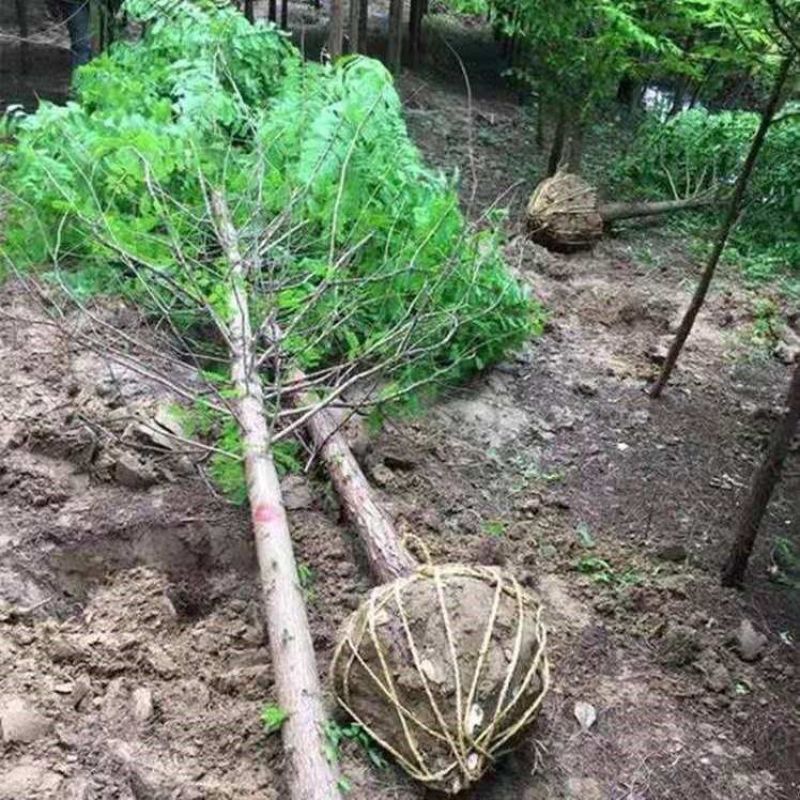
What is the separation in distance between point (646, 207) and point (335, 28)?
11.9ft

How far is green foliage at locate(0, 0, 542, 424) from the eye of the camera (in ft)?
15.8

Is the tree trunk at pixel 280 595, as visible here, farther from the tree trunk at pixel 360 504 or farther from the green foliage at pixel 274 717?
the tree trunk at pixel 360 504

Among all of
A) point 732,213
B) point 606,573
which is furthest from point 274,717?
point 732,213

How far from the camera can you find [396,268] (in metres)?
5.02

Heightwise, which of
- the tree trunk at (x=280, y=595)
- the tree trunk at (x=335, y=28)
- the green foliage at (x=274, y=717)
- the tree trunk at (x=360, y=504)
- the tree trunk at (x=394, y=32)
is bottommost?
the tree trunk at (x=360, y=504)

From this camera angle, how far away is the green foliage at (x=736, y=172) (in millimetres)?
9078

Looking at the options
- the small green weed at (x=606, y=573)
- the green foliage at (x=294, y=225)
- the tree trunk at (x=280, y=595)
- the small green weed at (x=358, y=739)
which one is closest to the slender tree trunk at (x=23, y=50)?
the green foliage at (x=294, y=225)

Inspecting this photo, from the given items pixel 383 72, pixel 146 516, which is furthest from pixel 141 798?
pixel 383 72

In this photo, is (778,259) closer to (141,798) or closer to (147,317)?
(147,317)

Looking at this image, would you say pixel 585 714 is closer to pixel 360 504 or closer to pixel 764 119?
pixel 360 504

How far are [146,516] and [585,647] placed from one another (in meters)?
2.12

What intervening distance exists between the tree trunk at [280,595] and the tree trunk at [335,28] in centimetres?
376

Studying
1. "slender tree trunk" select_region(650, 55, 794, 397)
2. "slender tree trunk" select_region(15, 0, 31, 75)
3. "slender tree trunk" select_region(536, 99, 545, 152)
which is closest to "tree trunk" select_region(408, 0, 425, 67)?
"slender tree trunk" select_region(536, 99, 545, 152)

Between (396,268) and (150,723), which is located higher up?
(396,268)
